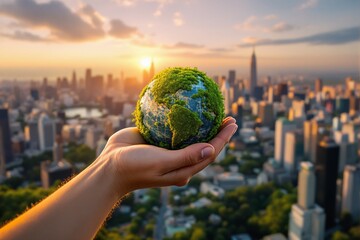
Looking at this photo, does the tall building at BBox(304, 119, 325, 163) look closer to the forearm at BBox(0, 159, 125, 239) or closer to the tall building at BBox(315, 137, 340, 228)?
the tall building at BBox(315, 137, 340, 228)

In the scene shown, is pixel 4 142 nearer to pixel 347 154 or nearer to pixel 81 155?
pixel 81 155

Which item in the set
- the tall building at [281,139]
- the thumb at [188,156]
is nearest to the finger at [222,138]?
the thumb at [188,156]

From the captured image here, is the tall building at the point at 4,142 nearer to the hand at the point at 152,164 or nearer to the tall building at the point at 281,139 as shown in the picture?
the tall building at the point at 281,139

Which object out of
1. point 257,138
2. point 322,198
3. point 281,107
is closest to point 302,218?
point 322,198

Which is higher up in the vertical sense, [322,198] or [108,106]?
[108,106]

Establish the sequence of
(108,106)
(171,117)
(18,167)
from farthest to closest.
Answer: (108,106) → (18,167) → (171,117)

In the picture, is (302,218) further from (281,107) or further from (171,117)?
(281,107)
